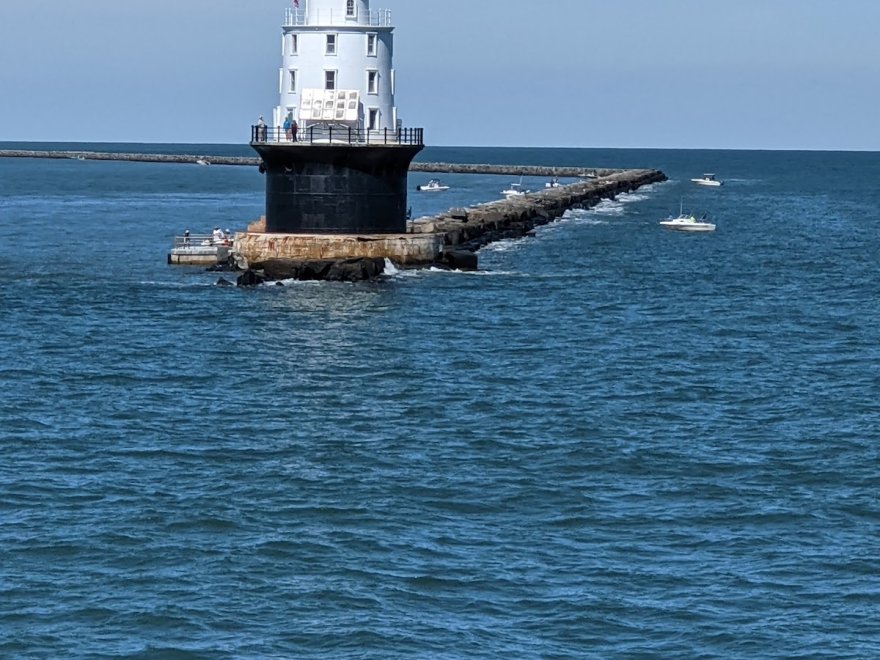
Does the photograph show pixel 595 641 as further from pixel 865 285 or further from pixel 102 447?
pixel 865 285

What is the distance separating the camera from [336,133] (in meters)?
54.7

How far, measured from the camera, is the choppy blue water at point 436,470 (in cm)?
1952

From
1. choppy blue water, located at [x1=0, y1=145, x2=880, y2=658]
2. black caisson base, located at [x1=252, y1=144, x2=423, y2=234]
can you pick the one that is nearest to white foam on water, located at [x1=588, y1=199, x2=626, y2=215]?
choppy blue water, located at [x1=0, y1=145, x2=880, y2=658]

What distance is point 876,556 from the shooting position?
2203 cm

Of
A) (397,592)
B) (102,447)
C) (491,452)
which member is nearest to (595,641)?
(397,592)

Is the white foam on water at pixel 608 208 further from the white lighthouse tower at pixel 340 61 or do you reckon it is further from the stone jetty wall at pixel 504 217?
the white lighthouse tower at pixel 340 61

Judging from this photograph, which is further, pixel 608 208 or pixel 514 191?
pixel 514 191

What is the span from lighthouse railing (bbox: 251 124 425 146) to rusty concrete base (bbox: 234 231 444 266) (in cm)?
292

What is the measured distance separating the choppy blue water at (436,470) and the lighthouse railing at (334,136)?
4649mm

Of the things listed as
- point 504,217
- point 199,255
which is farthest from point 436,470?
point 504,217

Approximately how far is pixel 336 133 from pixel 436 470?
29.3 m

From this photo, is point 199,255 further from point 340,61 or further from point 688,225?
point 688,225

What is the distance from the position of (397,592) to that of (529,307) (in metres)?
28.9

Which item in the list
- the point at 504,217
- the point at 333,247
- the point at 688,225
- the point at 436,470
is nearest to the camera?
the point at 436,470
